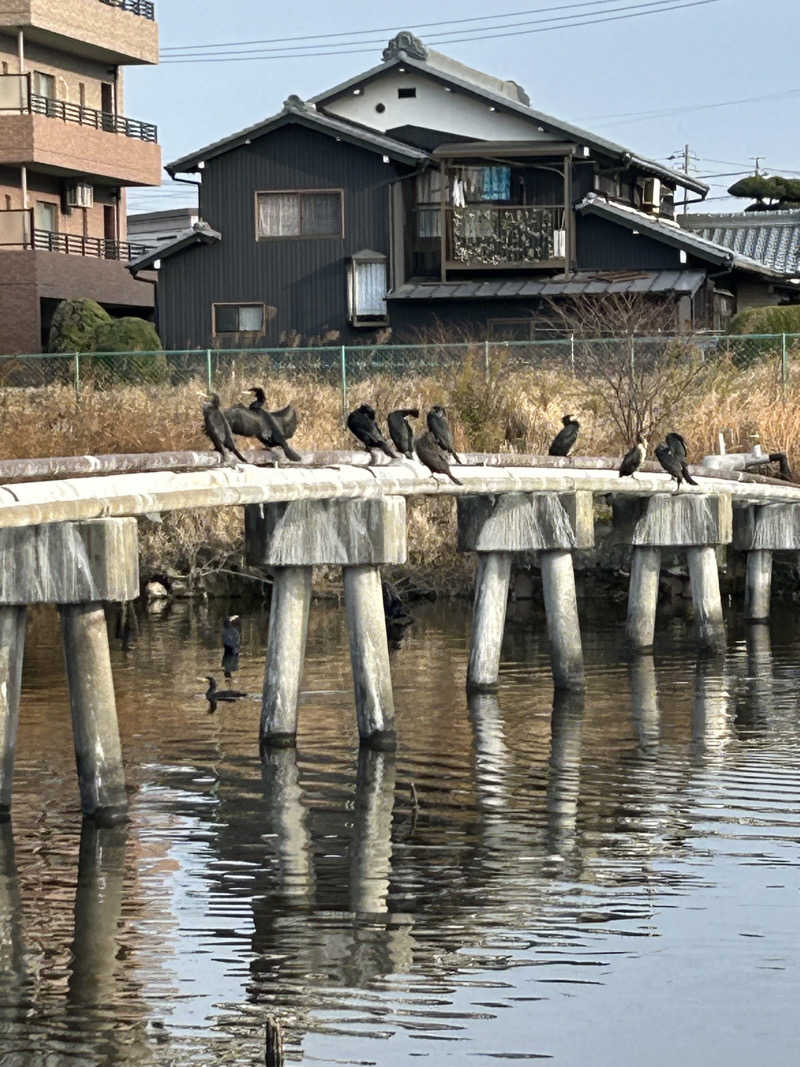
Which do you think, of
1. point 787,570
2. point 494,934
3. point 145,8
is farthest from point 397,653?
point 145,8

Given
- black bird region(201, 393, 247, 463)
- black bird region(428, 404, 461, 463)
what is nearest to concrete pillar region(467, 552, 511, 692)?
black bird region(428, 404, 461, 463)

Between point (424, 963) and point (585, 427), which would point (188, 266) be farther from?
point (424, 963)

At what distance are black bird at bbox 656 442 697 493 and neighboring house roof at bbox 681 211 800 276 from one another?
3114 cm

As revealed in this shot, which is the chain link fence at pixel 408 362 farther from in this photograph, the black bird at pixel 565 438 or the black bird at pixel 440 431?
the black bird at pixel 440 431

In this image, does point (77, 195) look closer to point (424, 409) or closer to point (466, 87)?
point (466, 87)

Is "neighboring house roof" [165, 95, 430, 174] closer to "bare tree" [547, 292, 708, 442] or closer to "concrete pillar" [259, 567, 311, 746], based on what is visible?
"bare tree" [547, 292, 708, 442]

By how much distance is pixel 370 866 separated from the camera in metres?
13.6

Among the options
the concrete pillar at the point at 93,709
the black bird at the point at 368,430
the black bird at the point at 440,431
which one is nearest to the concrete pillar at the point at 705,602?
the black bird at the point at 440,431

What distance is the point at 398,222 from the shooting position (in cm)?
4659

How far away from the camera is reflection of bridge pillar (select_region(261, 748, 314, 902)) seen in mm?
13164

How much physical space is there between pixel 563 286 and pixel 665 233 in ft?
8.20

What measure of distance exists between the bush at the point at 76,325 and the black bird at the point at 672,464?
21613mm

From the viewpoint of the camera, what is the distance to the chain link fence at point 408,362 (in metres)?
32.2

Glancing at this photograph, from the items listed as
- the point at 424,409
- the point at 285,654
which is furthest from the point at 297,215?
the point at 285,654
